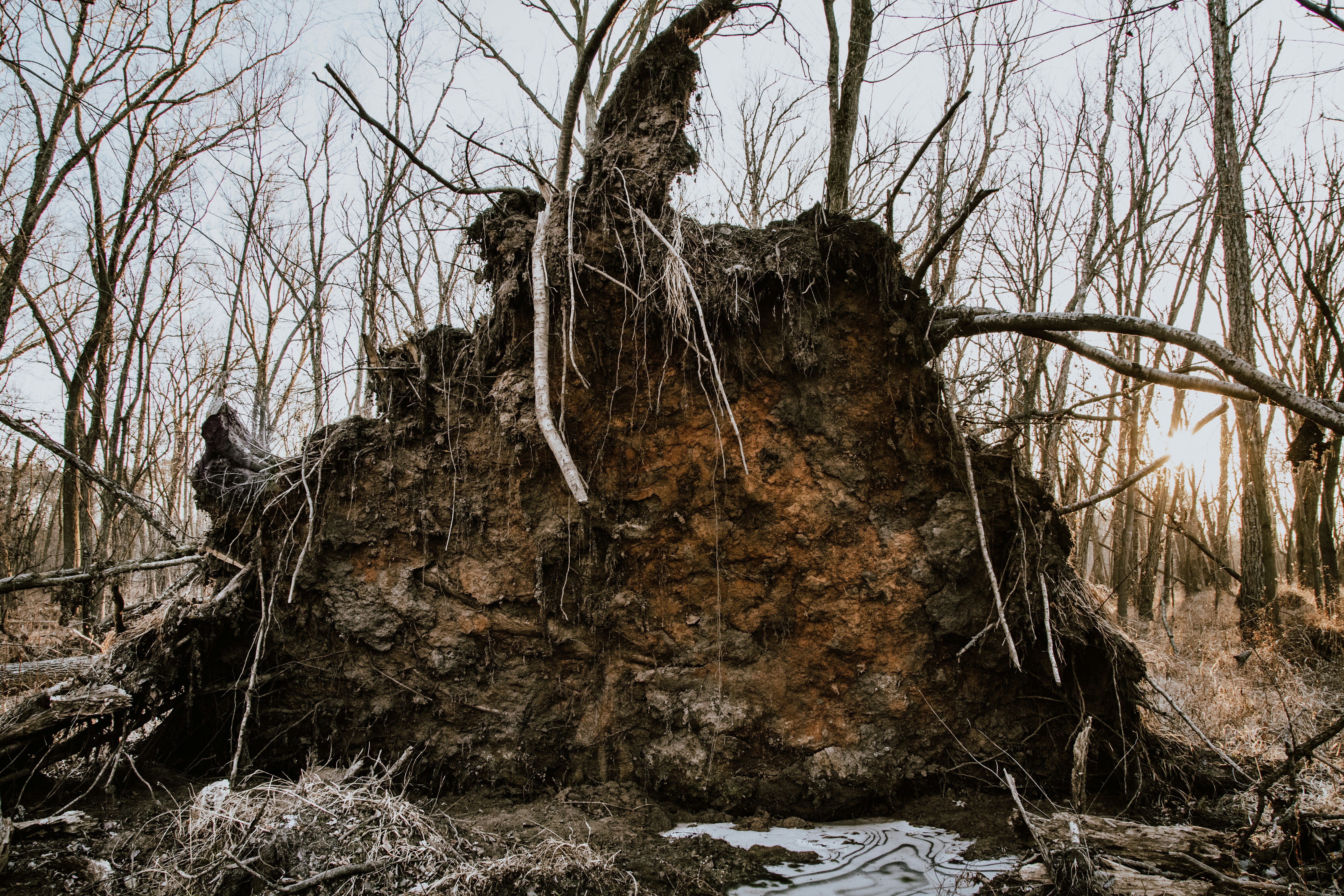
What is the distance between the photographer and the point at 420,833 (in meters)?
2.96

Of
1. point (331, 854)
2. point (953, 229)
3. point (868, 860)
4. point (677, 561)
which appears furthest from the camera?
point (677, 561)

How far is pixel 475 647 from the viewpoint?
371 centimetres

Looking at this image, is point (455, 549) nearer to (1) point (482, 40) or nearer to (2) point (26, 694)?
(2) point (26, 694)

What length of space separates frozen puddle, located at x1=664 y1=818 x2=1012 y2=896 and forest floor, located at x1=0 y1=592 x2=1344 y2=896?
0.24 feet

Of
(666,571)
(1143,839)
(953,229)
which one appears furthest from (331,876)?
(953,229)

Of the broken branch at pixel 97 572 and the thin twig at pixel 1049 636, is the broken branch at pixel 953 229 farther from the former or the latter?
the broken branch at pixel 97 572

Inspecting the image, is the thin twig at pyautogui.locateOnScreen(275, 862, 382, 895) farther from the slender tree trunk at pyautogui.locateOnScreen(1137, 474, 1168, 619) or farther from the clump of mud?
the slender tree trunk at pyautogui.locateOnScreen(1137, 474, 1168, 619)

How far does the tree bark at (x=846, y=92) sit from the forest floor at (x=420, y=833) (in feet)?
14.8

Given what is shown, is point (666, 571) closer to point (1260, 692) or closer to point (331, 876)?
point (331, 876)

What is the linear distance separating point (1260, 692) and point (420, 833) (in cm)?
749

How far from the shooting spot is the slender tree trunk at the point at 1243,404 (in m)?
7.71

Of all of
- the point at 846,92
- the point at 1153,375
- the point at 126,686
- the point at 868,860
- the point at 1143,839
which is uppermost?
the point at 846,92

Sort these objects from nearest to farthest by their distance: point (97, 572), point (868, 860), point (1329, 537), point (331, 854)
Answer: point (331, 854)
point (868, 860)
point (97, 572)
point (1329, 537)

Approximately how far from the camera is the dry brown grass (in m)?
3.75
